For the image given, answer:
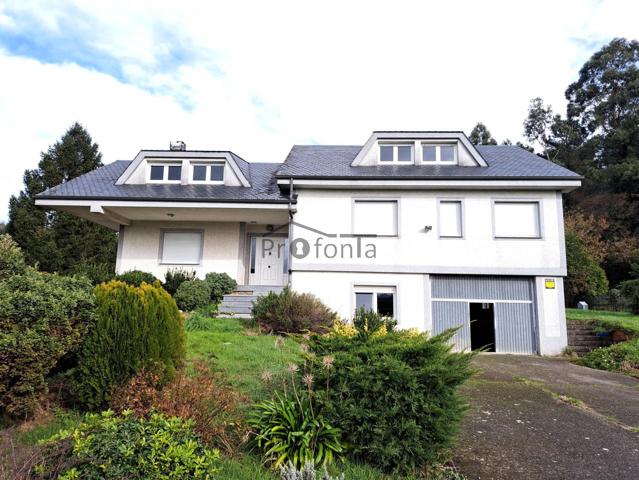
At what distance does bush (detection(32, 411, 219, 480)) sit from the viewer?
233cm

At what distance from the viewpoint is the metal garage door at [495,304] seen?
1174cm

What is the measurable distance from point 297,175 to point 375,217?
2946mm

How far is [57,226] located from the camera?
21.2 m

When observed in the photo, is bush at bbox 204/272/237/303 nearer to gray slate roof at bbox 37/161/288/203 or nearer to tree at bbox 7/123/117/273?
gray slate roof at bbox 37/161/288/203

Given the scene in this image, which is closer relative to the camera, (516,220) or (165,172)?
(516,220)

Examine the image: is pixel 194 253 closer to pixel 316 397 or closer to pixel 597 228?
pixel 316 397

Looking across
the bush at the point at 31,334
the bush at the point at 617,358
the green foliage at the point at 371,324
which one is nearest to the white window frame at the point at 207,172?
the green foliage at the point at 371,324

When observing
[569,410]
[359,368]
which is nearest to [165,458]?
[359,368]

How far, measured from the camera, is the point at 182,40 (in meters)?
9.34

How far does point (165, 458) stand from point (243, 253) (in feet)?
40.1

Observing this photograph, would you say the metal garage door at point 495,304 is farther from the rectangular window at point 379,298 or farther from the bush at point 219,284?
the bush at point 219,284

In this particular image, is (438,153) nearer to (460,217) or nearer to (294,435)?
(460,217)

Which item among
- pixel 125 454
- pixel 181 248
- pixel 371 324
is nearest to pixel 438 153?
pixel 371 324

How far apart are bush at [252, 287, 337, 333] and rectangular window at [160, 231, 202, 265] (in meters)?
4.88
